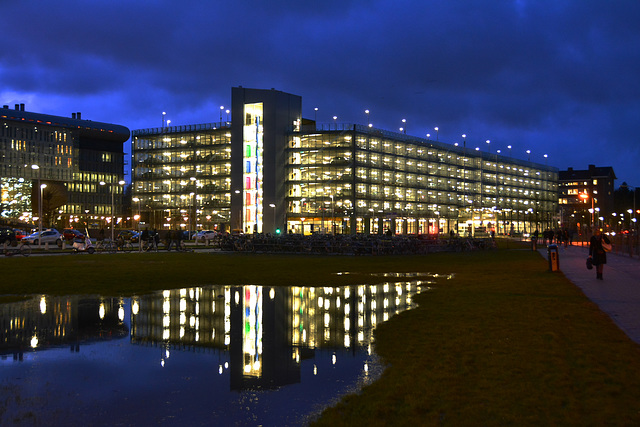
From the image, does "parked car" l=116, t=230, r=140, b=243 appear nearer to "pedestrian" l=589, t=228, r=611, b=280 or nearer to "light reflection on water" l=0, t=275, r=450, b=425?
"light reflection on water" l=0, t=275, r=450, b=425

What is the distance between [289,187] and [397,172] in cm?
2444

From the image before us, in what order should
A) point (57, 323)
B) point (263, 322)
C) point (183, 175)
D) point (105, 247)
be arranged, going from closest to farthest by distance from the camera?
point (57, 323) < point (263, 322) < point (105, 247) < point (183, 175)

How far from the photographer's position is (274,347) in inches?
441

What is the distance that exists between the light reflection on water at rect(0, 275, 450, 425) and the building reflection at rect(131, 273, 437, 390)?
0.09ft

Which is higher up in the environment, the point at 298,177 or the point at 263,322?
the point at 298,177

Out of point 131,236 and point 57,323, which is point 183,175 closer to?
point 131,236

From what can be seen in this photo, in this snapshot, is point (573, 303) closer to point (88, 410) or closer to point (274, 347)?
point (274, 347)

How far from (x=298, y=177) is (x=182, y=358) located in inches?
4438

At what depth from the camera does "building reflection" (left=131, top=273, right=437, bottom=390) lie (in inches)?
398

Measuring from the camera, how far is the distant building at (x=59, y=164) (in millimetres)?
140750

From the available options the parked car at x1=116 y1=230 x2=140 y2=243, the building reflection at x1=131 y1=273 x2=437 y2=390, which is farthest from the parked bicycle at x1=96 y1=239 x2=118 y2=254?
the building reflection at x1=131 y1=273 x2=437 y2=390

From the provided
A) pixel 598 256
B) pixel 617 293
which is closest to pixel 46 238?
pixel 598 256

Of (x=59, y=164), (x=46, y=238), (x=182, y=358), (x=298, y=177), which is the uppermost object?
(x=59, y=164)

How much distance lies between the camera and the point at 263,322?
549 inches
